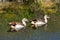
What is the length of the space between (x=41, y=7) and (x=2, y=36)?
1.62 ft

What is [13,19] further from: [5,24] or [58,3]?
[58,3]

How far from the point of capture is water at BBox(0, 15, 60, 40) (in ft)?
8.41

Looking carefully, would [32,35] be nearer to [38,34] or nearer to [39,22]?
[38,34]

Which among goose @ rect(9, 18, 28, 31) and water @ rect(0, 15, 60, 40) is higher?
goose @ rect(9, 18, 28, 31)

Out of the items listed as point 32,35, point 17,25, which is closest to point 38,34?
point 32,35

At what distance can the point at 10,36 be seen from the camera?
101 inches

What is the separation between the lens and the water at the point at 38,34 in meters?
2.56

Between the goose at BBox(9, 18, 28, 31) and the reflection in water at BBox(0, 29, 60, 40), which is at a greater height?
the goose at BBox(9, 18, 28, 31)

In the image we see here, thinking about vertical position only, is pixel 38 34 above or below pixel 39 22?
below

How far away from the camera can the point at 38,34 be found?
2.61 metres

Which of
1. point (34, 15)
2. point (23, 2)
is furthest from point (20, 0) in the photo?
point (34, 15)

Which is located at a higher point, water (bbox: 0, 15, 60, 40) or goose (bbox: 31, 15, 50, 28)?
goose (bbox: 31, 15, 50, 28)

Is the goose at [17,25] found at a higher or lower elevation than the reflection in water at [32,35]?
higher

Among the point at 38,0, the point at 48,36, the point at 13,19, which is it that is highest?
the point at 38,0
